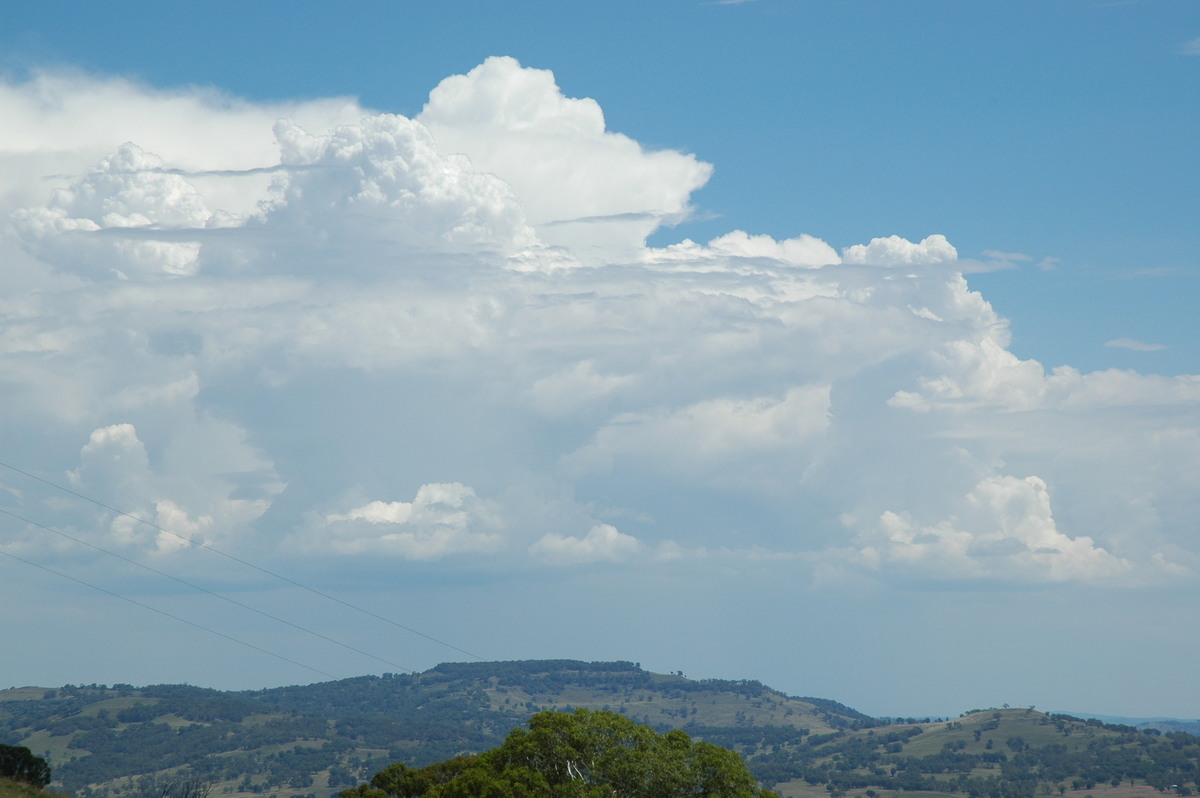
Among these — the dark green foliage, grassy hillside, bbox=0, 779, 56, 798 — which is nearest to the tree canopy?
grassy hillside, bbox=0, 779, 56, 798

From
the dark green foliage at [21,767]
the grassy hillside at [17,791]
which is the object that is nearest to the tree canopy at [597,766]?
the grassy hillside at [17,791]

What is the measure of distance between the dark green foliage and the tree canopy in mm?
29244

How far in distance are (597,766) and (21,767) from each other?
41291 millimetres

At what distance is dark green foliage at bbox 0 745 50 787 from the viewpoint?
8097 centimetres

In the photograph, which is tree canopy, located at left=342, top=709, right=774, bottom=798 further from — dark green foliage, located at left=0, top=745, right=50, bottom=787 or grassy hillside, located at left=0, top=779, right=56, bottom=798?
dark green foliage, located at left=0, top=745, right=50, bottom=787

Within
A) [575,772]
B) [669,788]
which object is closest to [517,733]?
[575,772]

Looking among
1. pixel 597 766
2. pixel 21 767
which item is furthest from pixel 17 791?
pixel 597 766

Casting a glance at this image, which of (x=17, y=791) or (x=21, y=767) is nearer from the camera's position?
(x=17, y=791)

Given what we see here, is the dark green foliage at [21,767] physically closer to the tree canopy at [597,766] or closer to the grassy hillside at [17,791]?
the grassy hillside at [17,791]

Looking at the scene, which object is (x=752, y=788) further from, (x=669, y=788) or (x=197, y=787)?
(x=197, y=787)

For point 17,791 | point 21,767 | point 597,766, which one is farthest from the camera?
point 21,767

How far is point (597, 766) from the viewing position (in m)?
76.9

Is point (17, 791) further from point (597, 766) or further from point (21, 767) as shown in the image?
point (597, 766)

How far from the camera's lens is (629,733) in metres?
80.4
